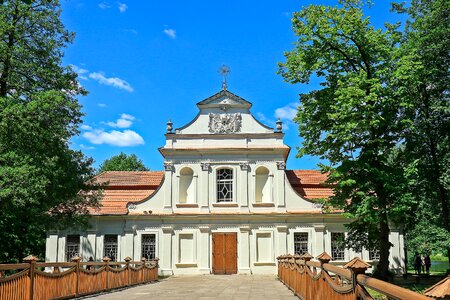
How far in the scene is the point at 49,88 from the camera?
20656mm

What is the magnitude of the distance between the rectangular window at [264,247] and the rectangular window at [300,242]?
1661 millimetres

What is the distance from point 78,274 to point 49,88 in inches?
417

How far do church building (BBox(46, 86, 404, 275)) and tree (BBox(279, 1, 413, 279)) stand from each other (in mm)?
8493

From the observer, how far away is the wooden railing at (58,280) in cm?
926

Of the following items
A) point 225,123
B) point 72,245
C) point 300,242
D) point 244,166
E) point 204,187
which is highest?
point 225,123

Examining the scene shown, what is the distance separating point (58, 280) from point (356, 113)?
11914 mm

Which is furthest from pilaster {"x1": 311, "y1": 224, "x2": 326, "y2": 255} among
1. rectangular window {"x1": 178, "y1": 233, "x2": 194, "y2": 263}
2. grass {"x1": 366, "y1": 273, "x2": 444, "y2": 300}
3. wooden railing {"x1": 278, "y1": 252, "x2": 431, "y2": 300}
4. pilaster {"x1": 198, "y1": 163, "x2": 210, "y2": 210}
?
wooden railing {"x1": 278, "y1": 252, "x2": 431, "y2": 300}

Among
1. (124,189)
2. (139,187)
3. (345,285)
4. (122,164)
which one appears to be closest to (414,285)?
(345,285)

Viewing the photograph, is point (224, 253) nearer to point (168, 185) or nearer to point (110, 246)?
point (168, 185)

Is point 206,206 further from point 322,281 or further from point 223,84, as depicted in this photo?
point 322,281

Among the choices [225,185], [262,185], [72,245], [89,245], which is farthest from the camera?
[262,185]

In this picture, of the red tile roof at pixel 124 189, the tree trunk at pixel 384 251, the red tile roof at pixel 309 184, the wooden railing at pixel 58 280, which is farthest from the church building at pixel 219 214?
the wooden railing at pixel 58 280

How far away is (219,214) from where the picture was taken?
28391 millimetres

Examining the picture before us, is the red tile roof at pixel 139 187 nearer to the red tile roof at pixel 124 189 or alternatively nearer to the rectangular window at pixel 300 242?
the red tile roof at pixel 124 189
